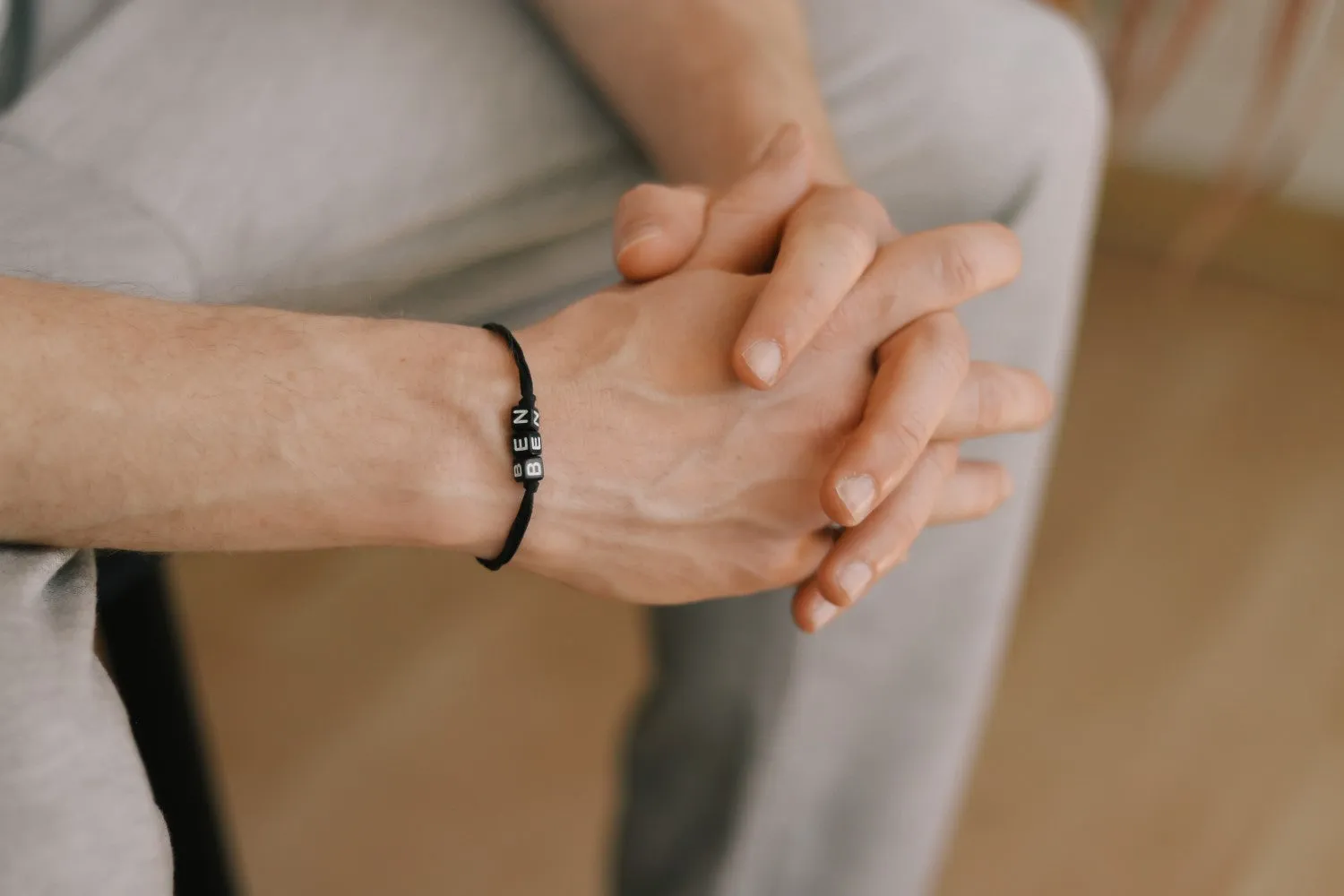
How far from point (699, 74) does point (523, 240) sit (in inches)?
6.2

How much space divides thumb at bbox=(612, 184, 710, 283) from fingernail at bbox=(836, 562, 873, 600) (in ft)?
0.64

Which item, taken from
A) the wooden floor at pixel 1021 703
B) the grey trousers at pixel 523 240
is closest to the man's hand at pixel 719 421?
the grey trousers at pixel 523 240

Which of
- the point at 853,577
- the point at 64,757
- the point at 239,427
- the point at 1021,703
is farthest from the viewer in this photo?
the point at 1021,703

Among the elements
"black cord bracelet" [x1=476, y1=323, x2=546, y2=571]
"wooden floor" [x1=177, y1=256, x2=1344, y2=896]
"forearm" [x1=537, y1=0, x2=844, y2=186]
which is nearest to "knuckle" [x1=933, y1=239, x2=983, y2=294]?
"forearm" [x1=537, y1=0, x2=844, y2=186]

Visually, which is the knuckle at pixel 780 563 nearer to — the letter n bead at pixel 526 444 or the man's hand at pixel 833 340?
the man's hand at pixel 833 340

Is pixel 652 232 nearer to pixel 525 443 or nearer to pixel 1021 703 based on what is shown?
pixel 525 443

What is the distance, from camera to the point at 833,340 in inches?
26.0

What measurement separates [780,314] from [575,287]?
21 cm

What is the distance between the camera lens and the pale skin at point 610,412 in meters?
0.52

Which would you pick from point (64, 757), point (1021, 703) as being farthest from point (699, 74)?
point (1021, 703)

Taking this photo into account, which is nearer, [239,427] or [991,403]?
[239,427]

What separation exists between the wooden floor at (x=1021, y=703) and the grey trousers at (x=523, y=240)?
27 cm

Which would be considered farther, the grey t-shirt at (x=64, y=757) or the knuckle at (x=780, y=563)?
the knuckle at (x=780, y=563)

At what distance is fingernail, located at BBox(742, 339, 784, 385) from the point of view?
61cm
